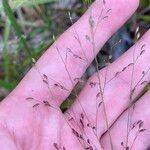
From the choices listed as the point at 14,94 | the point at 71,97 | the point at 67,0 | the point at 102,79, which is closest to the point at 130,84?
the point at 102,79

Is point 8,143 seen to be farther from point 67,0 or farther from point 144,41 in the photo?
point 67,0

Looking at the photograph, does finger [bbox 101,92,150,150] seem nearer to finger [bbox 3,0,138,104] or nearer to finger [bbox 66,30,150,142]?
finger [bbox 66,30,150,142]

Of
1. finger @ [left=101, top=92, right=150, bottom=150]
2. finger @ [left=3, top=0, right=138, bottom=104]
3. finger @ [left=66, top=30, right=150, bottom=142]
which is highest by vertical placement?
finger @ [left=3, top=0, right=138, bottom=104]

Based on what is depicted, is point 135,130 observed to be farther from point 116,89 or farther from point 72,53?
point 72,53

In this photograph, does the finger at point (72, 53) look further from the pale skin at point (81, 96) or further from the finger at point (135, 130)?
the finger at point (135, 130)

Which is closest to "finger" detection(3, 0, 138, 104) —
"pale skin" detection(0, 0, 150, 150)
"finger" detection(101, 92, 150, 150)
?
"pale skin" detection(0, 0, 150, 150)

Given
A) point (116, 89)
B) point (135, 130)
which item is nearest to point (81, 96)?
point (116, 89)

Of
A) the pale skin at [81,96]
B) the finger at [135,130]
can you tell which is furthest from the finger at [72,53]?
the finger at [135,130]

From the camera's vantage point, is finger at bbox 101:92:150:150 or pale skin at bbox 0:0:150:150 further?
finger at bbox 101:92:150:150
